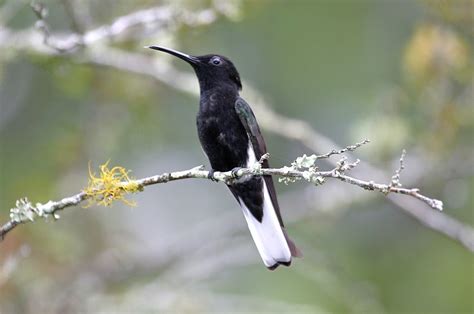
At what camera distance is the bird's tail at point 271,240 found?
186 inches

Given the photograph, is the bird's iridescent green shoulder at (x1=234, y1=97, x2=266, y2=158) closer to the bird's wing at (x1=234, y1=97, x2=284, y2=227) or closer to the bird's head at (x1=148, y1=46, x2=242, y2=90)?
the bird's wing at (x1=234, y1=97, x2=284, y2=227)

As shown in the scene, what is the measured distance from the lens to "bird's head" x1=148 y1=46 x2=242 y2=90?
5219 mm

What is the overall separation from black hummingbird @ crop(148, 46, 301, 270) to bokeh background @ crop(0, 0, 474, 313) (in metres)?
0.87

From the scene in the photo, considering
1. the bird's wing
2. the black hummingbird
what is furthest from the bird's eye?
the bird's wing

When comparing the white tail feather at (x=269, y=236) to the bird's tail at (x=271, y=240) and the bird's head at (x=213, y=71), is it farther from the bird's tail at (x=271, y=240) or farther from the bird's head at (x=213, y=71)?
the bird's head at (x=213, y=71)

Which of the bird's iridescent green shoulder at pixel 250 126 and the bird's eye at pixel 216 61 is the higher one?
the bird's eye at pixel 216 61

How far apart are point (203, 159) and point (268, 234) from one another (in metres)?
7.48

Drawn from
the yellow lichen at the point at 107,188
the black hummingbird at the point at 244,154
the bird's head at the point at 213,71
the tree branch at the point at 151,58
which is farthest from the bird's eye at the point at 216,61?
the yellow lichen at the point at 107,188

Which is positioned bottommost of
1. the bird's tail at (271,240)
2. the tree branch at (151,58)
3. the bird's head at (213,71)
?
the bird's tail at (271,240)

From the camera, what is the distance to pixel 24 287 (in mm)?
6391

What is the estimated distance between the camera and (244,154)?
480 cm

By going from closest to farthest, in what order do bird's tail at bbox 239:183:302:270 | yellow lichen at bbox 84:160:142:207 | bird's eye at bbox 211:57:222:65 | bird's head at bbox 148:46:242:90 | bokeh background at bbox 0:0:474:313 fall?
yellow lichen at bbox 84:160:142:207 → bird's tail at bbox 239:183:302:270 → bird's head at bbox 148:46:242:90 → bird's eye at bbox 211:57:222:65 → bokeh background at bbox 0:0:474:313

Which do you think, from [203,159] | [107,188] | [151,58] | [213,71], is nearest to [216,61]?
[213,71]

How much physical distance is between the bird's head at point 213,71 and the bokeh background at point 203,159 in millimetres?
372
